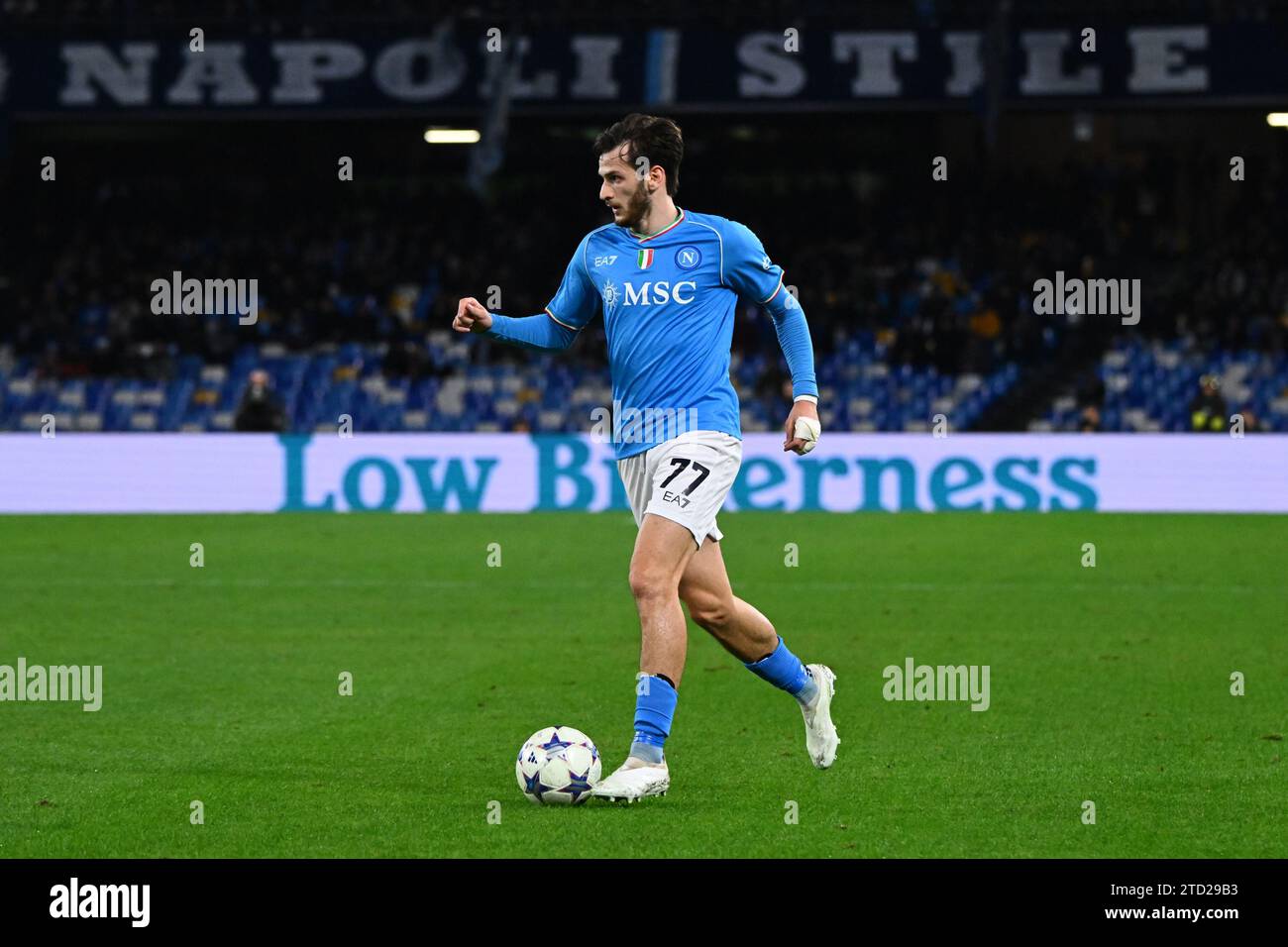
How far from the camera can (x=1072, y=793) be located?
6797 mm

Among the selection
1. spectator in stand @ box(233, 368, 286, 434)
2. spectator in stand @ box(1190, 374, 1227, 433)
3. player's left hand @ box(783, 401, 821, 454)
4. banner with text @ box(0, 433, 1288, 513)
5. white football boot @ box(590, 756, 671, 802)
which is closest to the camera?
white football boot @ box(590, 756, 671, 802)

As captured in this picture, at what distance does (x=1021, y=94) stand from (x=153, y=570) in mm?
14802

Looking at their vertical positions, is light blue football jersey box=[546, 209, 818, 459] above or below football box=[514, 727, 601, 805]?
above

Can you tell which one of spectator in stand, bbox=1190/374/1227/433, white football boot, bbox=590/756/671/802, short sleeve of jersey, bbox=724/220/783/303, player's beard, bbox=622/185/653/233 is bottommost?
white football boot, bbox=590/756/671/802

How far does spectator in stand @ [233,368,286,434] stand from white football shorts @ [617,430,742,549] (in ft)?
60.6

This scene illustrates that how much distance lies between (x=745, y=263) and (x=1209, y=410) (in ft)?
60.9

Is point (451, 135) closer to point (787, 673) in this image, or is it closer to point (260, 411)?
point (260, 411)

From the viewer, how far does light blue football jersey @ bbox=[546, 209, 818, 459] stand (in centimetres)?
684

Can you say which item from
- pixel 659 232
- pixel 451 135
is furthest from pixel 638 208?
pixel 451 135

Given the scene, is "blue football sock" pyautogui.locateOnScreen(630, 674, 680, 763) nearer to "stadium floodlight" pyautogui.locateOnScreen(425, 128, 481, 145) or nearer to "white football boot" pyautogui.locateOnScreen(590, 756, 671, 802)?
"white football boot" pyautogui.locateOnScreen(590, 756, 671, 802)

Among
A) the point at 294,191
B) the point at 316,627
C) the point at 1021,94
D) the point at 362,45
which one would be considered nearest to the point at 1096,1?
the point at 1021,94

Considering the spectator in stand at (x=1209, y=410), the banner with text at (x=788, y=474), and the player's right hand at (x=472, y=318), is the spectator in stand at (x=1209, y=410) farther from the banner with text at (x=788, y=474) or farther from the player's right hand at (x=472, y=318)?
the player's right hand at (x=472, y=318)

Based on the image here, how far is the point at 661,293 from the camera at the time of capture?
270 inches

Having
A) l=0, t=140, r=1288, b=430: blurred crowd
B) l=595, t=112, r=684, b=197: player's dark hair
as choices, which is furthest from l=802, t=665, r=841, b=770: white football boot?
l=0, t=140, r=1288, b=430: blurred crowd
